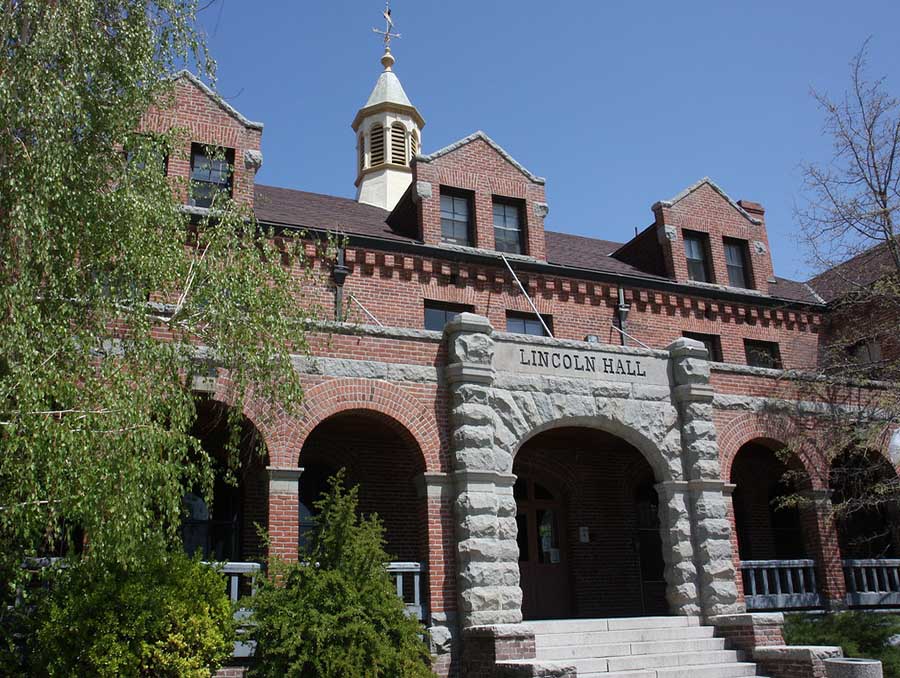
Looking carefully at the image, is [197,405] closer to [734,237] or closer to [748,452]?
[748,452]

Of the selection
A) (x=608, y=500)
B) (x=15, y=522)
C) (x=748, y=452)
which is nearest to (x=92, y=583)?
(x=15, y=522)

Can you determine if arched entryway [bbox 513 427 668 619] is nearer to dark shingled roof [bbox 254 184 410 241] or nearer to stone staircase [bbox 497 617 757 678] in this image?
stone staircase [bbox 497 617 757 678]

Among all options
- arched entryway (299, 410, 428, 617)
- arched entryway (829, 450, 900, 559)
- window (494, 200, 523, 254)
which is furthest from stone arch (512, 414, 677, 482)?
window (494, 200, 523, 254)

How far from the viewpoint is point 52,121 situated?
912 centimetres

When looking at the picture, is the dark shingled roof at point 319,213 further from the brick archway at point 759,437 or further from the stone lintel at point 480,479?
the brick archway at point 759,437

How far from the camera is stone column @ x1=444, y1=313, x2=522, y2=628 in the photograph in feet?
41.0

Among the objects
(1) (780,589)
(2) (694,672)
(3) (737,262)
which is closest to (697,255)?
(3) (737,262)

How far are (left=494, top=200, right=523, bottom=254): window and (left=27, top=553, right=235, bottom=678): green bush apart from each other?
36.8 ft

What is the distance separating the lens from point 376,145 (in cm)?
2909

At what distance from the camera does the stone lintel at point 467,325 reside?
1366 cm

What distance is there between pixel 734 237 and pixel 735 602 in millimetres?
10820

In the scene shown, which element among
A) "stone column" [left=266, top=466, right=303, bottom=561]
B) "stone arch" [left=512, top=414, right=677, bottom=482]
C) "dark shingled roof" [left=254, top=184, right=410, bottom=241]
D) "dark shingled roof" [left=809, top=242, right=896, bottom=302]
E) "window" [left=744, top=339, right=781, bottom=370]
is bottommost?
"stone column" [left=266, top=466, right=303, bottom=561]

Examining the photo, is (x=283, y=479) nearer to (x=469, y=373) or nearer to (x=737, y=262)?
(x=469, y=373)

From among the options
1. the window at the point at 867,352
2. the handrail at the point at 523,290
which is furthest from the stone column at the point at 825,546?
the window at the point at 867,352
